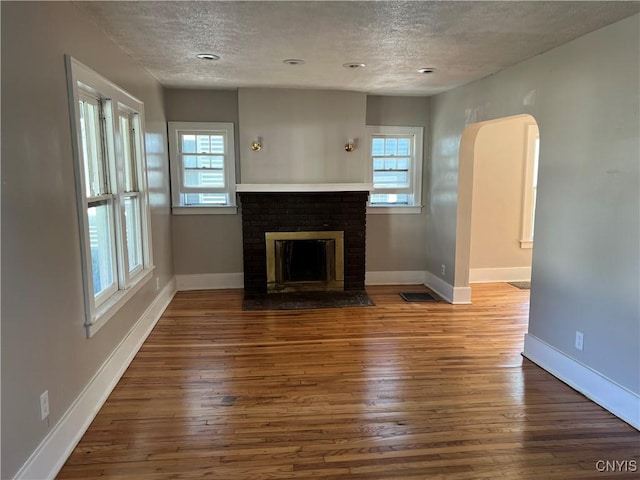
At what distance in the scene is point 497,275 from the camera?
5984mm

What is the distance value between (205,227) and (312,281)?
4.82ft

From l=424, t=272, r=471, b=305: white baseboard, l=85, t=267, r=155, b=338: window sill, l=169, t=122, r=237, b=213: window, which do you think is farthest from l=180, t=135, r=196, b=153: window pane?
l=424, t=272, r=471, b=305: white baseboard

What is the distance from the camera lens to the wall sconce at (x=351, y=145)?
208 inches

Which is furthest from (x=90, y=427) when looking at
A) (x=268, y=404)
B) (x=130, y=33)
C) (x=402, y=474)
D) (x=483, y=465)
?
(x=130, y=33)

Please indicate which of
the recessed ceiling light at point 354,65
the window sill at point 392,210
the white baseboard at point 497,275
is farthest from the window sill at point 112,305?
the white baseboard at point 497,275

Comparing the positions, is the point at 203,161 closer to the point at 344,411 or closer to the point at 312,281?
the point at 312,281

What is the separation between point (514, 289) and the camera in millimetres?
5582

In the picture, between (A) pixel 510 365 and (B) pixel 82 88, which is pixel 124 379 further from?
(A) pixel 510 365

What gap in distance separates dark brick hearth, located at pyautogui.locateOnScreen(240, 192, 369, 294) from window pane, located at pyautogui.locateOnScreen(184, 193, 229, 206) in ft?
1.51

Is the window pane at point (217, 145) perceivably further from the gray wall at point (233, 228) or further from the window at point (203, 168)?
the gray wall at point (233, 228)

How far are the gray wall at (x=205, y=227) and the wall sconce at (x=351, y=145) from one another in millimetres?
1300

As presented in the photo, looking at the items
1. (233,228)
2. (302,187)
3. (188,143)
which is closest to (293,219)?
(302,187)

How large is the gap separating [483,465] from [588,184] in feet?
6.11

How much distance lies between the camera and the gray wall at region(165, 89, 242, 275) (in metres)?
5.17
